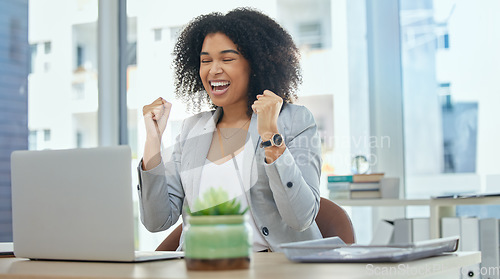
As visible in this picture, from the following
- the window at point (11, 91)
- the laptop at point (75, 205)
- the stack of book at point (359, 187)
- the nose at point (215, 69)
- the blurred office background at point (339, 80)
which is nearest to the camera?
the laptop at point (75, 205)

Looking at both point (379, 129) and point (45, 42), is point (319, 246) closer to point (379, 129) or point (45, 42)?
point (379, 129)

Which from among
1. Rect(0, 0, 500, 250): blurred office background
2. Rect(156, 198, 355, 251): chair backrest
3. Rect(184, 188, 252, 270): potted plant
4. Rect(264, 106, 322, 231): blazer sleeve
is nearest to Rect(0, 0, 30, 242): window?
Rect(0, 0, 500, 250): blurred office background

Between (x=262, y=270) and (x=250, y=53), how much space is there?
1.30 m

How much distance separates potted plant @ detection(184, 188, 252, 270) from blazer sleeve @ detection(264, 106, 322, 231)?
2.13 ft

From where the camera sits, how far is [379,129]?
11.8 ft

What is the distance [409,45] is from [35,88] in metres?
2.47

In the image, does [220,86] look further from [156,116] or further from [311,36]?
[311,36]

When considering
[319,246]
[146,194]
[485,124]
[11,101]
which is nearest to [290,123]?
[146,194]

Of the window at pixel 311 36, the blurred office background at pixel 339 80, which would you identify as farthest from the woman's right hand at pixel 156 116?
the window at pixel 311 36

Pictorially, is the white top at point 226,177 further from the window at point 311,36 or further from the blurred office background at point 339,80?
the window at point 311,36

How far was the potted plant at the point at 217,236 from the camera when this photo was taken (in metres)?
1.12

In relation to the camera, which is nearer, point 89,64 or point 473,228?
point 473,228

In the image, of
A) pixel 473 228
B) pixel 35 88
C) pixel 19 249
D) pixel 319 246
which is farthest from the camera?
pixel 35 88

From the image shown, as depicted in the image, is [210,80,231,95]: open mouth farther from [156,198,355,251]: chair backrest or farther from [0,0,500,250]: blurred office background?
[0,0,500,250]: blurred office background
